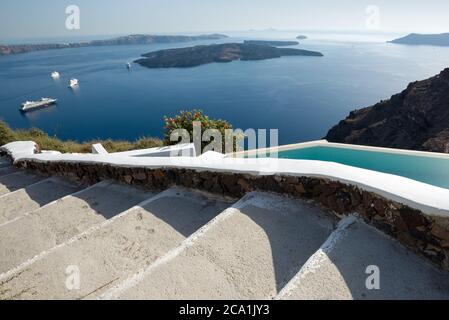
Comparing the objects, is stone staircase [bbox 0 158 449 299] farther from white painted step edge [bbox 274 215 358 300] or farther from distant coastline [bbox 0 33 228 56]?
distant coastline [bbox 0 33 228 56]

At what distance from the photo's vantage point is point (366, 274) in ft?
5.91

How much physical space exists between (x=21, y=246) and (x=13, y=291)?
914 mm

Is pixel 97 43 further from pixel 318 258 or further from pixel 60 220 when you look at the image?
pixel 318 258

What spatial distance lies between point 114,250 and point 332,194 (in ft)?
5.94

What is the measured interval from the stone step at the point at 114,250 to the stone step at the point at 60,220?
52cm

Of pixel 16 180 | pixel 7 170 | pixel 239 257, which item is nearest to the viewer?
pixel 239 257

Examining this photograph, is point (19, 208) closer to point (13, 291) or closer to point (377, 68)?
point (13, 291)

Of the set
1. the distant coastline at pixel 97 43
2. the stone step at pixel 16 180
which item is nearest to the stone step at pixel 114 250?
the stone step at pixel 16 180

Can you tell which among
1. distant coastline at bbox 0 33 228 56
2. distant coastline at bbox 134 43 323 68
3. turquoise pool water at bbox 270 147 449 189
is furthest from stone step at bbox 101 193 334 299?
distant coastline at bbox 0 33 228 56

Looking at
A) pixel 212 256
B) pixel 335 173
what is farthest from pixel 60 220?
pixel 335 173

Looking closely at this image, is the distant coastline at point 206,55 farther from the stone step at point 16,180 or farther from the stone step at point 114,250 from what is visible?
the stone step at point 114,250

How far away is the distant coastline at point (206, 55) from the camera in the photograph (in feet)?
292

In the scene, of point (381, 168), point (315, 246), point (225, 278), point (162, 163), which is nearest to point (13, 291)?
point (225, 278)

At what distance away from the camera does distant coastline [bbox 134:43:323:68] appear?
292 ft
